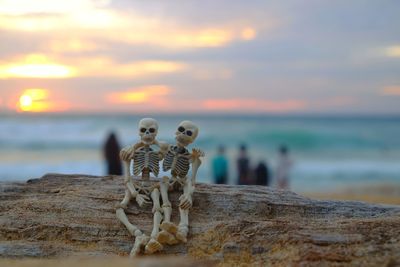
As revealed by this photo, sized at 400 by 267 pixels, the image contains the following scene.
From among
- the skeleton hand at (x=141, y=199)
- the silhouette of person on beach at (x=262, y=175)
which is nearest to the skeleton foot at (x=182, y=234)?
the skeleton hand at (x=141, y=199)

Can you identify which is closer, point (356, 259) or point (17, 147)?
point (356, 259)

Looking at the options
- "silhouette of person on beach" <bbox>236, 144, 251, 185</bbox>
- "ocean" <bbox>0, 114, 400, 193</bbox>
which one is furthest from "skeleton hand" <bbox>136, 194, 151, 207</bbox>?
"ocean" <bbox>0, 114, 400, 193</bbox>

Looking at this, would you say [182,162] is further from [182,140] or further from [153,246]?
[153,246]

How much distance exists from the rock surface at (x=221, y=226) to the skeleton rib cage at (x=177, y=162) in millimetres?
279

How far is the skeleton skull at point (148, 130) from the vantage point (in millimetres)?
6125

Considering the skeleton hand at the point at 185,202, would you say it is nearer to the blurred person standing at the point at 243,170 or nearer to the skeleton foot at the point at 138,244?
the skeleton foot at the point at 138,244

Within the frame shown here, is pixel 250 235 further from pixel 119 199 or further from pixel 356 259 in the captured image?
pixel 119 199

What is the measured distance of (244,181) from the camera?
12664 millimetres

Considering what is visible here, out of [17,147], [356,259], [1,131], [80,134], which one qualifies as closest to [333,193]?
A: [356,259]

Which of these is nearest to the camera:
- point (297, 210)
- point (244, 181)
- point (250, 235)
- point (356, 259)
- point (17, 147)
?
point (356, 259)

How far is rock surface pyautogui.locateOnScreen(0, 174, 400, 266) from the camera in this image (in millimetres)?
4879

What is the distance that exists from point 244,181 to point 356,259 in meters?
8.02

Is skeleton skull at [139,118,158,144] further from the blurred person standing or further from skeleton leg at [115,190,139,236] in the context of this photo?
the blurred person standing

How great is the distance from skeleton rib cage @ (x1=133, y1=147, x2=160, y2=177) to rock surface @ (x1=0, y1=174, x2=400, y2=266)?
14.4 inches
